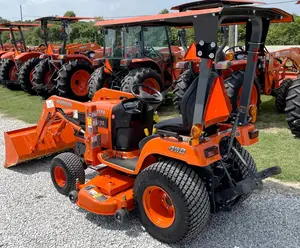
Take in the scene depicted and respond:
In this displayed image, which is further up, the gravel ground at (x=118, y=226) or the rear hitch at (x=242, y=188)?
the rear hitch at (x=242, y=188)

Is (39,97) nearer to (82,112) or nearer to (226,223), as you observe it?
(82,112)

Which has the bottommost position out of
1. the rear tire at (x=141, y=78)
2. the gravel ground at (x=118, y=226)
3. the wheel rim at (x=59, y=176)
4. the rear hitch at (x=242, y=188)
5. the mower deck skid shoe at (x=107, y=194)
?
the gravel ground at (x=118, y=226)

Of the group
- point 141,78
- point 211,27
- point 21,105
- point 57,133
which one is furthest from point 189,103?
point 21,105

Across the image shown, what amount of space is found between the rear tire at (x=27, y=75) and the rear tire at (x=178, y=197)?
9639mm

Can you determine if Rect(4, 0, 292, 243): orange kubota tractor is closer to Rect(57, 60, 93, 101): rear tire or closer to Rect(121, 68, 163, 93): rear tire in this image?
Rect(121, 68, 163, 93): rear tire

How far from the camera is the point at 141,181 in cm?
→ 338

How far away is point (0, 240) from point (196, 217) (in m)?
1.90

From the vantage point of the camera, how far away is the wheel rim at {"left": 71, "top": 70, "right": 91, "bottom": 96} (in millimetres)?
10289

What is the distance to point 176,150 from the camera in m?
3.14

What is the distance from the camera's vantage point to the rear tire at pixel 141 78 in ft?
24.7

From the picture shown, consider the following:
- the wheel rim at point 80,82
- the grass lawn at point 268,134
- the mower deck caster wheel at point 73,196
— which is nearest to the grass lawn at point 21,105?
the grass lawn at point 268,134

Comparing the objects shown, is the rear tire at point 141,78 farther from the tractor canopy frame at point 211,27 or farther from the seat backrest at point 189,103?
the seat backrest at point 189,103

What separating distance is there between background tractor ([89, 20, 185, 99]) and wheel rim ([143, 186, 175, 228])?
423 centimetres

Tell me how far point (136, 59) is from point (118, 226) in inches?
200
